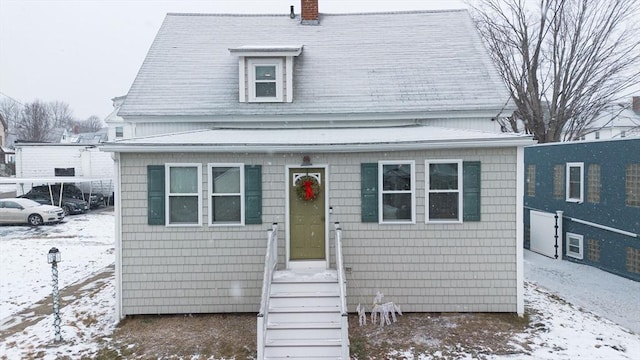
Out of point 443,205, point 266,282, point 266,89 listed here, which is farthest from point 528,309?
point 266,89

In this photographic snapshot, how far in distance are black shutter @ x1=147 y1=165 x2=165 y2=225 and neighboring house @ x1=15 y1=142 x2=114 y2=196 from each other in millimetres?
20712

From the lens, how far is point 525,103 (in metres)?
22.1

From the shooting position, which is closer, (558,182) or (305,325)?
(305,325)

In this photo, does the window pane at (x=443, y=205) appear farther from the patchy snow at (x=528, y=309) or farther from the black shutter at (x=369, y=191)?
the patchy snow at (x=528, y=309)

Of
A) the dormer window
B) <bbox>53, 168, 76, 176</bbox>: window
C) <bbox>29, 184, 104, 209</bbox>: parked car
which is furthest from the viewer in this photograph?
<bbox>53, 168, 76, 176</bbox>: window

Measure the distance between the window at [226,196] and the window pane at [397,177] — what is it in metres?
3.06

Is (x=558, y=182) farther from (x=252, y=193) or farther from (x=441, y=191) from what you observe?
(x=252, y=193)

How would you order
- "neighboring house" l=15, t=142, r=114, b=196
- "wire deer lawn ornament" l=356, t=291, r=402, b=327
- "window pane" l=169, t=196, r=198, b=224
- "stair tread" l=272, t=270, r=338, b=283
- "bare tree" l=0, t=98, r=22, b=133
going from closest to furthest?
1. "stair tread" l=272, t=270, r=338, b=283
2. "wire deer lawn ornament" l=356, t=291, r=402, b=327
3. "window pane" l=169, t=196, r=198, b=224
4. "neighboring house" l=15, t=142, r=114, b=196
5. "bare tree" l=0, t=98, r=22, b=133

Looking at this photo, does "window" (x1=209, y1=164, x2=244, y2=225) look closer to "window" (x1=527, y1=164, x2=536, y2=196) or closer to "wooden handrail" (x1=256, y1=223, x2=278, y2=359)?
"wooden handrail" (x1=256, y1=223, x2=278, y2=359)

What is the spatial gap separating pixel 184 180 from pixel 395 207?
4.47m

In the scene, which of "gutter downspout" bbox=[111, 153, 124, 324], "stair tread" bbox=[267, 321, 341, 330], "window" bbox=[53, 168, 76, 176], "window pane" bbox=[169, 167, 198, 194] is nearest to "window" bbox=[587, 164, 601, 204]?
"stair tread" bbox=[267, 321, 341, 330]

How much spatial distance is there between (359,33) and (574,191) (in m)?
8.50

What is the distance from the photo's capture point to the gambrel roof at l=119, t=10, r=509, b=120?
11195mm

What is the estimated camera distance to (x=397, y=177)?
8906 mm
